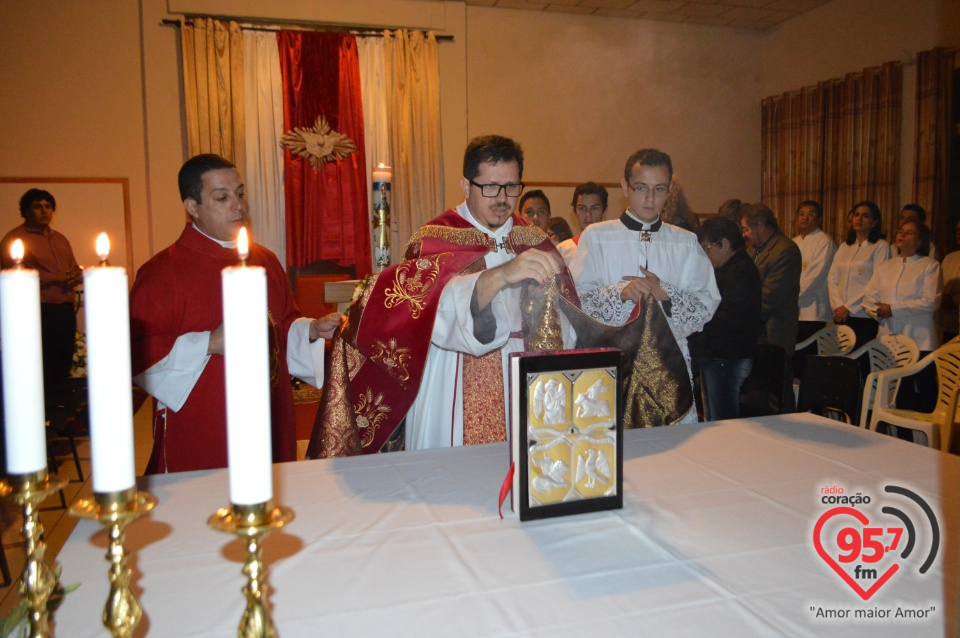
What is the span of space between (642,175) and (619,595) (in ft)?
7.31

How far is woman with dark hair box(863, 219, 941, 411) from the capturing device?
5.26 metres

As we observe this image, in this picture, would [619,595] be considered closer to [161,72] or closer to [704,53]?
[161,72]

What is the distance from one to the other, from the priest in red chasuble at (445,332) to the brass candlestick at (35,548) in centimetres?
122

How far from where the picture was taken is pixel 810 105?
7852 mm

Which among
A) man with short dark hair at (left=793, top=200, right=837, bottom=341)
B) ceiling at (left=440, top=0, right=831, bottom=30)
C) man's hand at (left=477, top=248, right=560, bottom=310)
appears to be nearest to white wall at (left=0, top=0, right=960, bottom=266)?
ceiling at (left=440, top=0, right=831, bottom=30)

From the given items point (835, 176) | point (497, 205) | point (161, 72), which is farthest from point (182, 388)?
point (835, 176)

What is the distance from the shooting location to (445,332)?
217cm

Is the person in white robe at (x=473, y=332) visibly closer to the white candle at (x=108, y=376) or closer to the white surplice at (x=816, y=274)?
the white candle at (x=108, y=376)

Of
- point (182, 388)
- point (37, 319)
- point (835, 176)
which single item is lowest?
point (182, 388)

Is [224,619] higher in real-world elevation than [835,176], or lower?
lower

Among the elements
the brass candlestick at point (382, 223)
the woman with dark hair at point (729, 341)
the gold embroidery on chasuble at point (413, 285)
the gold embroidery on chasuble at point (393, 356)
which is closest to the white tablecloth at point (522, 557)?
the gold embroidery on chasuble at point (393, 356)

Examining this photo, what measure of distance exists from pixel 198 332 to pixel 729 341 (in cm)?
275

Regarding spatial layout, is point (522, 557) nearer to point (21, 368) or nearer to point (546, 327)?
point (546, 327)

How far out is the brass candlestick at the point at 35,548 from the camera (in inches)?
28.6
